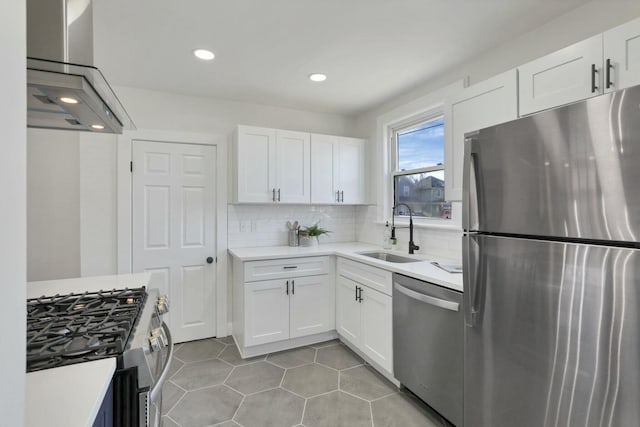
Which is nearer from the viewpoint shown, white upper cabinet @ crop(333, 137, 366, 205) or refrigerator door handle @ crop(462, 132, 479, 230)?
refrigerator door handle @ crop(462, 132, 479, 230)

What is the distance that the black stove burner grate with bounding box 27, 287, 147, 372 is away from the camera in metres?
0.88

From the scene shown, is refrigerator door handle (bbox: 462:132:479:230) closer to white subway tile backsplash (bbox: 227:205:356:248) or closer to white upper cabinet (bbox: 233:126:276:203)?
white upper cabinet (bbox: 233:126:276:203)

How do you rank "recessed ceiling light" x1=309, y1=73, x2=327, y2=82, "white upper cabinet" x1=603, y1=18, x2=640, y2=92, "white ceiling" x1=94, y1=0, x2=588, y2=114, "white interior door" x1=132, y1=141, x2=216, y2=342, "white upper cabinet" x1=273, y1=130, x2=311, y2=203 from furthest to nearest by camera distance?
"white upper cabinet" x1=273, y1=130, x2=311, y2=203 < "white interior door" x1=132, y1=141, x2=216, y2=342 < "recessed ceiling light" x1=309, y1=73, x2=327, y2=82 < "white ceiling" x1=94, y1=0, x2=588, y2=114 < "white upper cabinet" x1=603, y1=18, x2=640, y2=92

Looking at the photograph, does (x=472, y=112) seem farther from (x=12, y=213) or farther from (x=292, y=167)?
(x=12, y=213)

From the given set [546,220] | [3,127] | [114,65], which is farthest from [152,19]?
[546,220]

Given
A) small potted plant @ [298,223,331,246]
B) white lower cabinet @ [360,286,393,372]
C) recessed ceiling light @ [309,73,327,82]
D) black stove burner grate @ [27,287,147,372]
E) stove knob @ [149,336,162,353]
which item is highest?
recessed ceiling light @ [309,73,327,82]

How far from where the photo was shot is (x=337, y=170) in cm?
354

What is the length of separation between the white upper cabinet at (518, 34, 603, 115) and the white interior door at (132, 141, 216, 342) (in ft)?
9.01

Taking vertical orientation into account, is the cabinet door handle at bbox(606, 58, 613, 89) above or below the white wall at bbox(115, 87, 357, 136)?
below

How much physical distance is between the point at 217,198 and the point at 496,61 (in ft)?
8.97

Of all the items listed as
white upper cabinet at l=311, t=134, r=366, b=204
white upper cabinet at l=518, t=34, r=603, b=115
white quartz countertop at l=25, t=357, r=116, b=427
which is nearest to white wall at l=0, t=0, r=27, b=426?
white quartz countertop at l=25, t=357, r=116, b=427

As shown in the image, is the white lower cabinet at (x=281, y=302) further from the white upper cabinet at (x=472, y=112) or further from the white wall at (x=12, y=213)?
the white wall at (x=12, y=213)

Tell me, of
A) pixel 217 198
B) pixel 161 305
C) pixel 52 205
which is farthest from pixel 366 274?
pixel 52 205

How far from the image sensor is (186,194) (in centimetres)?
314
